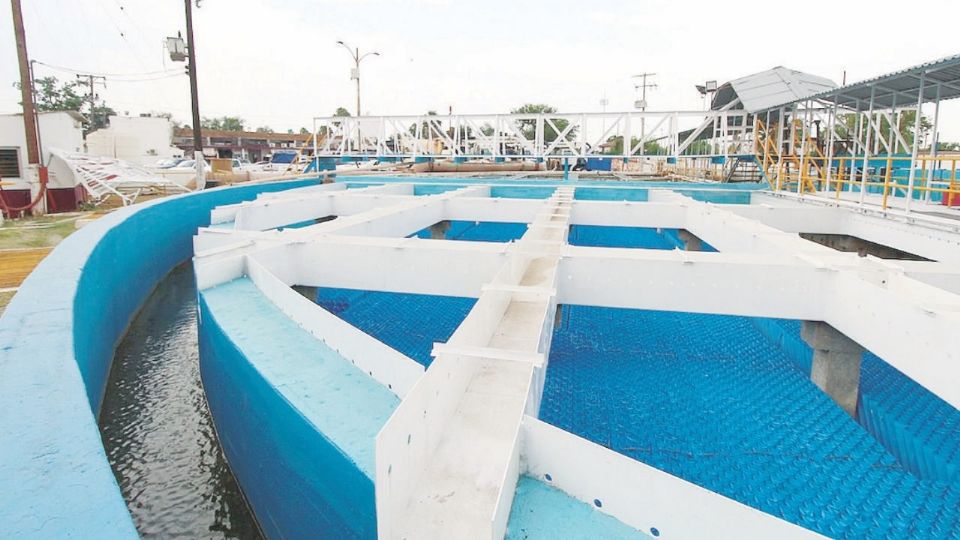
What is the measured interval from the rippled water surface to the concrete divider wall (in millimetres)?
204

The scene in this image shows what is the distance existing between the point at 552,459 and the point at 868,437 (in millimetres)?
3314

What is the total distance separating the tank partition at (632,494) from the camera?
1492mm

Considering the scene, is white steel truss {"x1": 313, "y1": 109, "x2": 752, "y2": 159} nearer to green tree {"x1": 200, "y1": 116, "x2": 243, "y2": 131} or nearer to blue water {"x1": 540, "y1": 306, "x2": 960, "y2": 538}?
blue water {"x1": 540, "y1": 306, "x2": 960, "y2": 538}

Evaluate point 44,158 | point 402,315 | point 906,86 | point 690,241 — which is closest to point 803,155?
point 906,86

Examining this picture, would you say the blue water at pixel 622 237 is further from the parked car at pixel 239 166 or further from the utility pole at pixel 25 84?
the parked car at pixel 239 166

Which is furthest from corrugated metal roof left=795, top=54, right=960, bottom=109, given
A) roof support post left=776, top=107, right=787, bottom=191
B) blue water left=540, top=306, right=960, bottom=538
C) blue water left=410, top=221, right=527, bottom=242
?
blue water left=410, top=221, right=527, bottom=242

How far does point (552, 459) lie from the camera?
1.85 m

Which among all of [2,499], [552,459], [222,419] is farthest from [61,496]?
[222,419]

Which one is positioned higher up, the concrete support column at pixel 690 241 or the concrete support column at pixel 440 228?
the concrete support column at pixel 440 228

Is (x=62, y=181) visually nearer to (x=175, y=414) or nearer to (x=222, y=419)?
(x=175, y=414)

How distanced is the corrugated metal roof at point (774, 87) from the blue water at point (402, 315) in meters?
9.30

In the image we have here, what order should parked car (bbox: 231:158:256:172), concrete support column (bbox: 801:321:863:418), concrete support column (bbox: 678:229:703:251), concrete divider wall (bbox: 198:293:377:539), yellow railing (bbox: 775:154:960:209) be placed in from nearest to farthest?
concrete divider wall (bbox: 198:293:377:539) < concrete support column (bbox: 801:321:863:418) < yellow railing (bbox: 775:154:960:209) < concrete support column (bbox: 678:229:703:251) < parked car (bbox: 231:158:256:172)

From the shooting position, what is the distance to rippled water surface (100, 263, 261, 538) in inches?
146

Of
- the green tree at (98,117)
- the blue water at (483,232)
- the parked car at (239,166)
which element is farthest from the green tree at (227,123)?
the blue water at (483,232)
